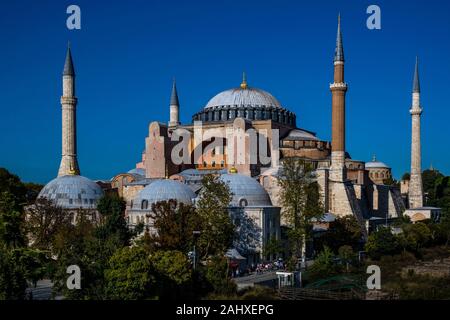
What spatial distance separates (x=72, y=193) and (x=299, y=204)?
938 centimetres

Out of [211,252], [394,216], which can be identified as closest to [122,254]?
[211,252]

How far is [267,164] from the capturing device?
35.4m

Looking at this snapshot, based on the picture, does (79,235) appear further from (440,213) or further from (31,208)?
(440,213)

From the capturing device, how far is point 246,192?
26.5 meters

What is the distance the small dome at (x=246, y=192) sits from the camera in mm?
26156

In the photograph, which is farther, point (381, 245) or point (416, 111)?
point (416, 111)

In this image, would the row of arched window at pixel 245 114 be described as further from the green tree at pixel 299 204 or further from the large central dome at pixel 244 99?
the green tree at pixel 299 204

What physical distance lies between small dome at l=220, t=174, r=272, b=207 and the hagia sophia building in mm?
38

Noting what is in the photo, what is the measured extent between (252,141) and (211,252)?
13.5 meters

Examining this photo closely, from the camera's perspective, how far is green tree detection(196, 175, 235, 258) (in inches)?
842

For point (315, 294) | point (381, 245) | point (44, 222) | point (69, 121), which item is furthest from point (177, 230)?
point (69, 121)

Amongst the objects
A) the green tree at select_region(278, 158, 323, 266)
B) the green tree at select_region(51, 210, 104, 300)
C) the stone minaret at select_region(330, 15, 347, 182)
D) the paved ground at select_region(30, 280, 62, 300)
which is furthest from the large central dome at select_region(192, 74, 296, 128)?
the green tree at select_region(51, 210, 104, 300)

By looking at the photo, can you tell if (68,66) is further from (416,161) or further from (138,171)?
(416,161)
